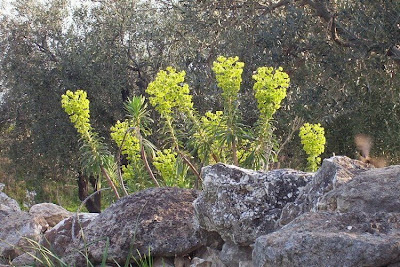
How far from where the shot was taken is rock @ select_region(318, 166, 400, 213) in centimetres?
312

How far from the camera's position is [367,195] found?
3148 mm

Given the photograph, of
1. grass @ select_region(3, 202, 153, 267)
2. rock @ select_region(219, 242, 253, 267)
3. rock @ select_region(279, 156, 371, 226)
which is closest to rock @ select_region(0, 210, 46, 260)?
grass @ select_region(3, 202, 153, 267)

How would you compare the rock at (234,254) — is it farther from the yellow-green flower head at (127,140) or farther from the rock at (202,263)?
the yellow-green flower head at (127,140)

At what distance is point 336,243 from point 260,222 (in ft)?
4.32

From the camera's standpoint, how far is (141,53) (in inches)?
630

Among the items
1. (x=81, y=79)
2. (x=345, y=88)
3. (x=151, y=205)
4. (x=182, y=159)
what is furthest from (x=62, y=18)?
(x=151, y=205)

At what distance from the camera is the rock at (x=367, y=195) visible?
312 centimetres

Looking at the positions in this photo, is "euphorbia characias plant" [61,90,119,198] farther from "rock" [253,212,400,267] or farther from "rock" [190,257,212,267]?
"rock" [253,212,400,267]

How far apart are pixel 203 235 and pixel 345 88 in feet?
19.4

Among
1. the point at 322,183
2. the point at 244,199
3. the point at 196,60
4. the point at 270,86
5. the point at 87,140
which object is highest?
the point at 196,60

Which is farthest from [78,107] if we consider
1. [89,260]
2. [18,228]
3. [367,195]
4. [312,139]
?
[367,195]

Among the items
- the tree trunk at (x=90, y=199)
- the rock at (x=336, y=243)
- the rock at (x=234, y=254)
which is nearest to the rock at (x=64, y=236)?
the rock at (x=234, y=254)

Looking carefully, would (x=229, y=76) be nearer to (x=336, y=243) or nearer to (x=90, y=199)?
(x=336, y=243)

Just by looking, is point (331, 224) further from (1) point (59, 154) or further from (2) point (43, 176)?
(2) point (43, 176)
